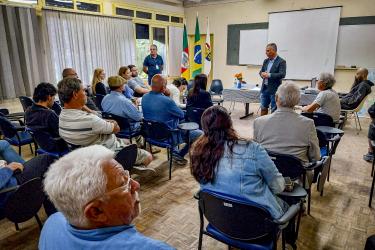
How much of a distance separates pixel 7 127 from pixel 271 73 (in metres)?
4.00

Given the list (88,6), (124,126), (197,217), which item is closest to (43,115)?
(124,126)

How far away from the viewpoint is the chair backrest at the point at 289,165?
189 centimetres

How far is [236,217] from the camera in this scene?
1.34 metres

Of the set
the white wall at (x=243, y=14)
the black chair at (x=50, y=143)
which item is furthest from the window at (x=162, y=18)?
the black chair at (x=50, y=143)

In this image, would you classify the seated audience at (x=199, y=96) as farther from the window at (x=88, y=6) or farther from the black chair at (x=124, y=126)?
the window at (x=88, y=6)

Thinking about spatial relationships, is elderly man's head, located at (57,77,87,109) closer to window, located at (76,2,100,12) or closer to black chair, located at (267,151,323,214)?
black chair, located at (267,151,323,214)

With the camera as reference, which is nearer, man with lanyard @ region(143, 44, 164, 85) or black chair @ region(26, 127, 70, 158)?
black chair @ region(26, 127, 70, 158)

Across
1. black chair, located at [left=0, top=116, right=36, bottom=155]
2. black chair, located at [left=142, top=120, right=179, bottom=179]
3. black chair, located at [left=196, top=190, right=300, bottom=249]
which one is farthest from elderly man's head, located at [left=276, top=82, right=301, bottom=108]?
black chair, located at [left=0, top=116, right=36, bottom=155]

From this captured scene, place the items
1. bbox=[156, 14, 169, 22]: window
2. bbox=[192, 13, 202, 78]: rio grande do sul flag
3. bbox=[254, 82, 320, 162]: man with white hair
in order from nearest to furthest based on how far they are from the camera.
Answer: bbox=[254, 82, 320, 162]: man with white hair, bbox=[192, 13, 202, 78]: rio grande do sul flag, bbox=[156, 14, 169, 22]: window

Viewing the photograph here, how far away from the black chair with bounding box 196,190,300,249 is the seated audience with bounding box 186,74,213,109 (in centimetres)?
243

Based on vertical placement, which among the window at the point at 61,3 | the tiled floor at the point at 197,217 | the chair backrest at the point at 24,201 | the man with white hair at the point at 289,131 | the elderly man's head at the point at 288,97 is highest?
the window at the point at 61,3

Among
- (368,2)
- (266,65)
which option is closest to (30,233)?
(266,65)

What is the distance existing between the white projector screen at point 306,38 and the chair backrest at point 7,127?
21.2ft

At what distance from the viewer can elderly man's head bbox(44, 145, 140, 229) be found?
760 mm
